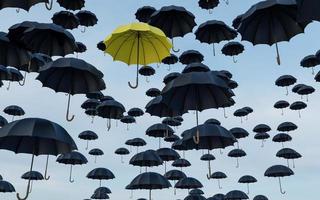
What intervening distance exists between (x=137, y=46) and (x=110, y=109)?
299 inches

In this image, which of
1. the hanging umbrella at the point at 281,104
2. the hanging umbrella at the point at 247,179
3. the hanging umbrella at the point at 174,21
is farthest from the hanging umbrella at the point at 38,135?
the hanging umbrella at the point at 247,179

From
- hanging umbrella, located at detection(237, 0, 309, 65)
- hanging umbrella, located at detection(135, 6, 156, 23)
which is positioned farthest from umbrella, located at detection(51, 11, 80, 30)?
hanging umbrella, located at detection(237, 0, 309, 65)

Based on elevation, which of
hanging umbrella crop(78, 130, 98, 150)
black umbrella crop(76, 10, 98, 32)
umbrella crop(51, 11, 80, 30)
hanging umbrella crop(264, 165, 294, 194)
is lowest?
hanging umbrella crop(264, 165, 294, 194)

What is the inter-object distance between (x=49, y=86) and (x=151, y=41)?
3.52 meters

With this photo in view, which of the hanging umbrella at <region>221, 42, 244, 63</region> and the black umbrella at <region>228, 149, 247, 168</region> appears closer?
the hanging umbrella at <region>221, 42, 244, 63</region>

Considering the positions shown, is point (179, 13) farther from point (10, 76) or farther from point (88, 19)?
point (10, 76)

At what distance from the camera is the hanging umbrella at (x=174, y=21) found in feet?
52.2

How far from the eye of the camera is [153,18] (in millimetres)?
16250

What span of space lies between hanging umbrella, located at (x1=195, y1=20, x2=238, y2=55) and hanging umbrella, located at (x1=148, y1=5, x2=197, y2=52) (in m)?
1.91

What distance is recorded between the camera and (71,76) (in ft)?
→ 40.1

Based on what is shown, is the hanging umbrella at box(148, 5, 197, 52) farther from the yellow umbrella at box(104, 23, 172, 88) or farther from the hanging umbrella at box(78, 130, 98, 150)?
the hanging umbrella at box(78, 130, 98, 150)

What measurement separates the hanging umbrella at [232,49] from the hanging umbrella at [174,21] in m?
4.82

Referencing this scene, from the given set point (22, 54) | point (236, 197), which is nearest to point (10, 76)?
point (22, 54)

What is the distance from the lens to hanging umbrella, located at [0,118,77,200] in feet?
29.8
